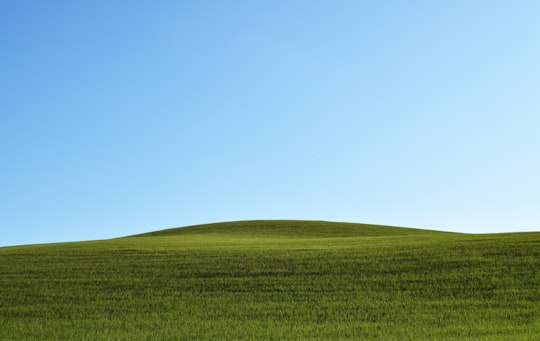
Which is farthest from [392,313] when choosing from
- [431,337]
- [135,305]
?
[135,305]

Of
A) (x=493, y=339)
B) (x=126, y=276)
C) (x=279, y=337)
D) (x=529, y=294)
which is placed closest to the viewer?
(x=493, y=339)

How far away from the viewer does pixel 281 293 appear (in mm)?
19234

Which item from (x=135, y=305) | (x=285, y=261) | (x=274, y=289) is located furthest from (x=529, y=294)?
(x=135, y=305)

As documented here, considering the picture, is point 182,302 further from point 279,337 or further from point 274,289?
point 279,337

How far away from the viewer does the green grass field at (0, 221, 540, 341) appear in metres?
15.0

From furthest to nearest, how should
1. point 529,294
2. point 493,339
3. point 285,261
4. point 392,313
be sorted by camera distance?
point 285,261
point 529,294
point 392,313
point 493,339

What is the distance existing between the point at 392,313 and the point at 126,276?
1089 centimetres

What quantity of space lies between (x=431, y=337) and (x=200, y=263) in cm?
1299

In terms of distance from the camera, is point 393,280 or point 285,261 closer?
point 393,280

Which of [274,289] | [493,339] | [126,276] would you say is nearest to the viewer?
[493,339]

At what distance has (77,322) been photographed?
16.5m

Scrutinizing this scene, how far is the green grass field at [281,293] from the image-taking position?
15.0 m

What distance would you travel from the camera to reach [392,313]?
53.6 feet

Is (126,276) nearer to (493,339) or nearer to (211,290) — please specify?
(211,290)
